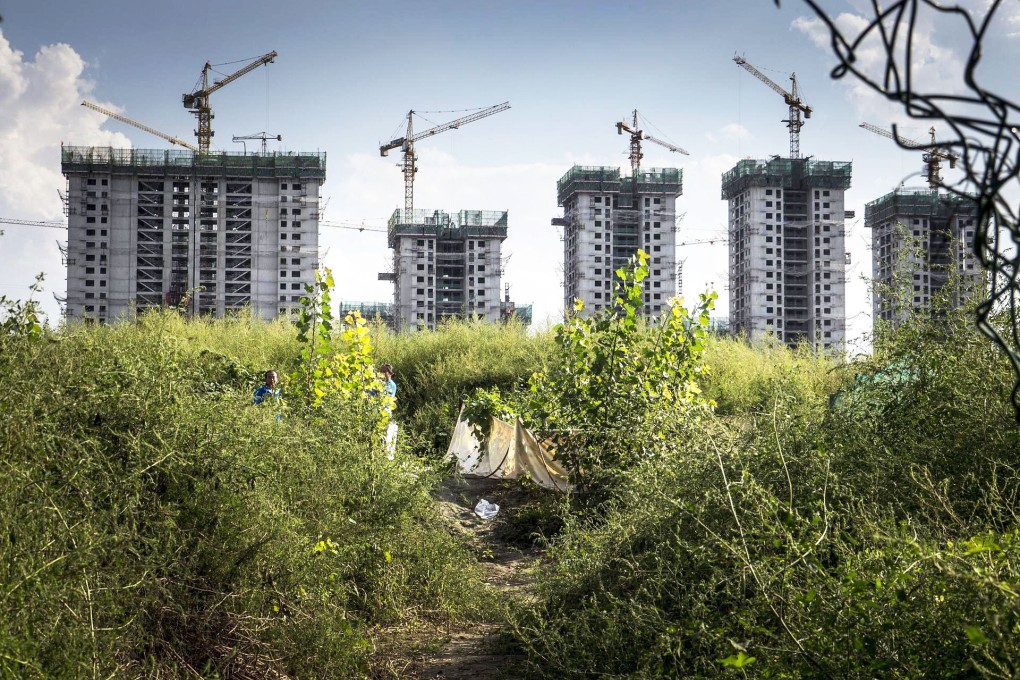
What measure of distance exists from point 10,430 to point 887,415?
4362 mm

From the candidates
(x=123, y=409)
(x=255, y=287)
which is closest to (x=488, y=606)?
(x=123, y=409)

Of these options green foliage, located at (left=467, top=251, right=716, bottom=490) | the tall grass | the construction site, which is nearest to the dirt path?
green foliage, located at (left=467, top=251, right=716, bottom=490)

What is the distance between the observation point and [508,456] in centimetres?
1097

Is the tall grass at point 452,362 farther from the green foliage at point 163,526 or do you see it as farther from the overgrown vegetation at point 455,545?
the green foliage at point 163,526

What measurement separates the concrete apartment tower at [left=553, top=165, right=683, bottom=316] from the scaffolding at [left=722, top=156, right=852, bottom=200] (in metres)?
5.85

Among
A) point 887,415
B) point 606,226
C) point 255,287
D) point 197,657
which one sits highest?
point 606,226

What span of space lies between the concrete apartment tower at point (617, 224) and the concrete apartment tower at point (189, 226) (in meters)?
23.2

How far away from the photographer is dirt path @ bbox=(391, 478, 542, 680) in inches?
212

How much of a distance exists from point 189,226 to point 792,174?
51.9m

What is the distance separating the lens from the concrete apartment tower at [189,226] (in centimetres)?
7275

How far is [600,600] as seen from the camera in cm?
492

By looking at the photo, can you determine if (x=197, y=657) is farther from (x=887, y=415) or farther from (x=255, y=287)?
(x=255, y=287)

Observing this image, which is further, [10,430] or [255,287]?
[255,287]

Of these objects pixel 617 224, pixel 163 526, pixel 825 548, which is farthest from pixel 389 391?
pixel 617 224
